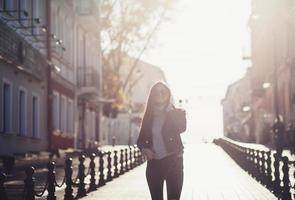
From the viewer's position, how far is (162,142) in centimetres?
804

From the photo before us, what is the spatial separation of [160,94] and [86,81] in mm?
34397

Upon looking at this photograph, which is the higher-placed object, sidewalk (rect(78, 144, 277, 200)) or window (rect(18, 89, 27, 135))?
window (rect(18, 89, 27, 135))

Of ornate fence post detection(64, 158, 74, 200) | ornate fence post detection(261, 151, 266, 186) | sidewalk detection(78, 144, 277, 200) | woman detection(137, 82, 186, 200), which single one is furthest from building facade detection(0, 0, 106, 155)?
woman detection(137, 82, 186, 200)

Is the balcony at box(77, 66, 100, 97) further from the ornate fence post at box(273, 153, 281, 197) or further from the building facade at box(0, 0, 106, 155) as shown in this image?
the ornate fence post at box(273, 153, 281, 197)

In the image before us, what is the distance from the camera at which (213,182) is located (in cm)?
1838

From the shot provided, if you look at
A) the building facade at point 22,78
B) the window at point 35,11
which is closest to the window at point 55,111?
the building facade at point 22,78

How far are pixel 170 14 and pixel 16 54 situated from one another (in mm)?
28543

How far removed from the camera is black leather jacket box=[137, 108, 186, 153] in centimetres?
805

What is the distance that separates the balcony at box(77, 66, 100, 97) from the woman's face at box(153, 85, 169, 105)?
33.1 metres

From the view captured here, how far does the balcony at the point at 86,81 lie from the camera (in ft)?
136

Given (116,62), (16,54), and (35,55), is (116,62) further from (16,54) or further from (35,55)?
(16,54)

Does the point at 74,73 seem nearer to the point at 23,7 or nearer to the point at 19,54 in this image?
the point at 23,7

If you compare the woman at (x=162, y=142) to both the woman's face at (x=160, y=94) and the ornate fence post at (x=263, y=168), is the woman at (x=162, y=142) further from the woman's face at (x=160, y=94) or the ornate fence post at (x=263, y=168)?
the ornate fence post at (x=263, y=168)

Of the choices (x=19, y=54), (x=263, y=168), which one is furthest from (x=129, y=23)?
(x=263, y=168)
